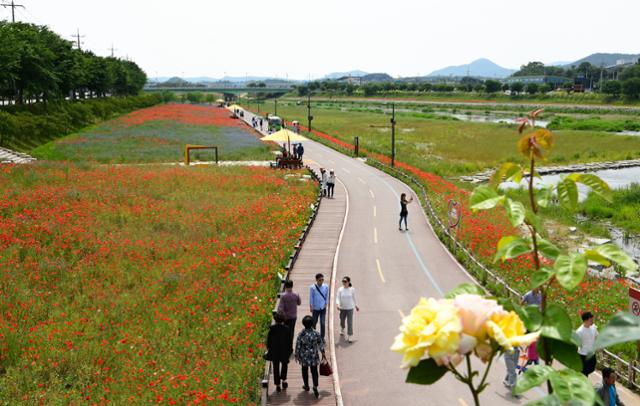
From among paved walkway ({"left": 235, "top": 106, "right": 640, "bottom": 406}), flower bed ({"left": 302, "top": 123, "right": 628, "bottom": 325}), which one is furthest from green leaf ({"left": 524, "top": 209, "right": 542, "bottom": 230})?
paved walkway ({"left": 235, "top": 106, "right": 640, "bottom": 406})

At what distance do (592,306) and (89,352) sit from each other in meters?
13.3

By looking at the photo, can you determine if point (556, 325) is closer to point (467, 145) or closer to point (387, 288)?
point (387, 288)

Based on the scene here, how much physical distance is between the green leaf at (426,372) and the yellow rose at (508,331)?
0.93ft

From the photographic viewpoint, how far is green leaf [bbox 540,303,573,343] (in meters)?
2.68

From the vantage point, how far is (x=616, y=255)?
2729mm

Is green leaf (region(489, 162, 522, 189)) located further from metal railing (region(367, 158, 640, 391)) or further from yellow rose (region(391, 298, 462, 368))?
metal railing (region(367, 158, 640, 391))

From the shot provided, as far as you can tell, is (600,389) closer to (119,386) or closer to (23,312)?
(119,386)

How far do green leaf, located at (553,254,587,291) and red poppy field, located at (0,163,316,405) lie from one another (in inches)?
352

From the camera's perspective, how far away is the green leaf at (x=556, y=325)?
2680mm

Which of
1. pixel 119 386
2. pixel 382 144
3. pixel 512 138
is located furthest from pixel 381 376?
pixel 512 138

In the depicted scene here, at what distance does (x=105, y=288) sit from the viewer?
57.6 ft

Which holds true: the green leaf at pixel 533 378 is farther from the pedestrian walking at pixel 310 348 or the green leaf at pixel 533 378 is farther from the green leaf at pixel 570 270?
the pedestrian walking at pixel 310 348

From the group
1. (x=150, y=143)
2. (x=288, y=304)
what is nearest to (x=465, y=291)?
(x=288, y=304)

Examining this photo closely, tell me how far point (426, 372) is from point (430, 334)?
27cm
